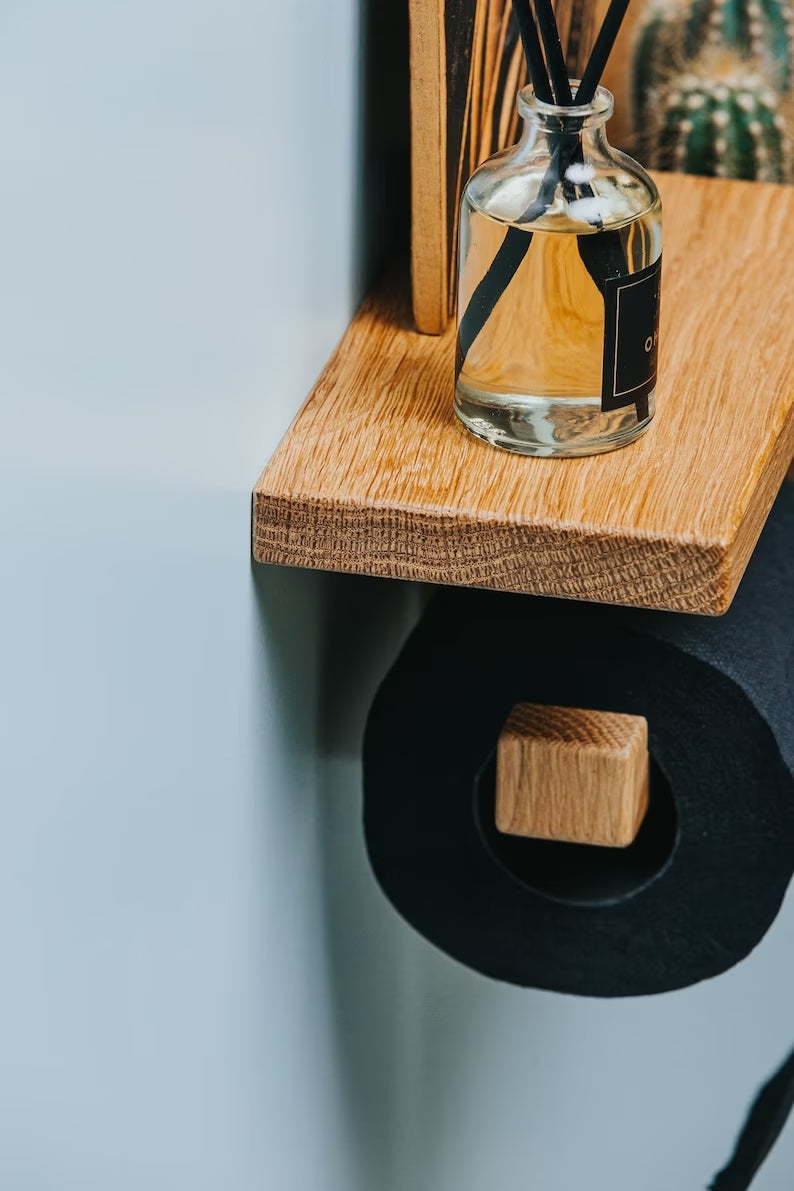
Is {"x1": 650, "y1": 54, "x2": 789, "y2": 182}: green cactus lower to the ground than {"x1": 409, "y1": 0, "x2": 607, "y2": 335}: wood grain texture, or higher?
lower

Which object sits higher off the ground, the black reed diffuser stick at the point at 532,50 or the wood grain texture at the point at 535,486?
the black reed diffuser stick at the point at 532,50

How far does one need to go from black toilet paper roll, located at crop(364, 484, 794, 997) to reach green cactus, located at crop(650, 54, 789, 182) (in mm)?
260

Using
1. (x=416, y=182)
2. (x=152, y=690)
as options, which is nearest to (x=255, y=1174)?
(x=152, y=690)

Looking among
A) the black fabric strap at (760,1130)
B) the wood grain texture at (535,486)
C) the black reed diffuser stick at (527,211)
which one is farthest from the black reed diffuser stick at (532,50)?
the black fabric strap at (760,1130)

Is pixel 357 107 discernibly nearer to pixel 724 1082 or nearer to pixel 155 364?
pixel 155 364

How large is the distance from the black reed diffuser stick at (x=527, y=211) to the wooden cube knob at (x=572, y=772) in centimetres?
16

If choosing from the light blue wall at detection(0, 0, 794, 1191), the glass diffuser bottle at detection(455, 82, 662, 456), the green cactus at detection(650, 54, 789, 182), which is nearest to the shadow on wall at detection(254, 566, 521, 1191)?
the light blue wall at detection(0, 0, 794, 1191)

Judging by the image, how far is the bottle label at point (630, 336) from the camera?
513mm

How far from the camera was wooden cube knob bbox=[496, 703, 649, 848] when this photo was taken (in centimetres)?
61

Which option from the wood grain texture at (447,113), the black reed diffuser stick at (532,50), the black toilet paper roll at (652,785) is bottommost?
the black toilet paper roll at (652,785)

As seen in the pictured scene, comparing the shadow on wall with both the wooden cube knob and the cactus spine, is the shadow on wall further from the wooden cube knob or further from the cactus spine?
the cactus spine

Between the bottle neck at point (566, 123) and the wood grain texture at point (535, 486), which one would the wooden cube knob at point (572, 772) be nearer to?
the wood grain texture at point (535, 486)

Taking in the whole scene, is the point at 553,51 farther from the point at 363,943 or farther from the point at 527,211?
the point at 363,943

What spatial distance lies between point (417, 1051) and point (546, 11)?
1.84 ft
